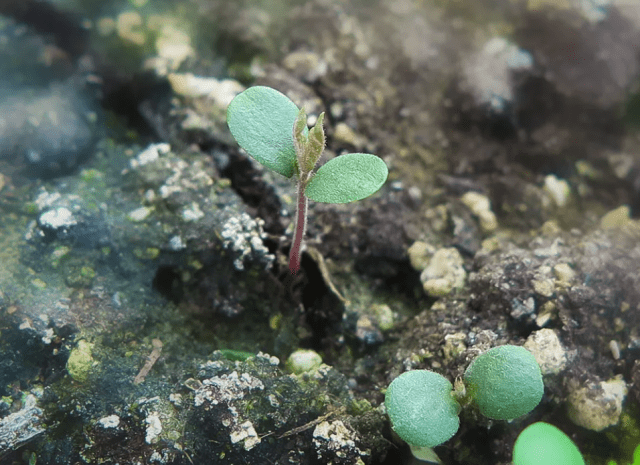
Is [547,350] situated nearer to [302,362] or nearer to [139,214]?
[302,362]

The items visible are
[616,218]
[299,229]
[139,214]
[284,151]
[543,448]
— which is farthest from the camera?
[616,218]

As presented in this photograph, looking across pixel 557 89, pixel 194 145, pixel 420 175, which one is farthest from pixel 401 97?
pixel 194 145

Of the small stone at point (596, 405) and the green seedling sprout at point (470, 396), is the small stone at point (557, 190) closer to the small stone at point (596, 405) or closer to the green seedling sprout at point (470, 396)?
the small stone at point (596, 405)

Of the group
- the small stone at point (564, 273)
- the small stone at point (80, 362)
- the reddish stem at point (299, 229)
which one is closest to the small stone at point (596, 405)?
the small stone at point (564, 273)

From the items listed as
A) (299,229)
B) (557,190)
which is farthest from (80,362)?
(557,190)

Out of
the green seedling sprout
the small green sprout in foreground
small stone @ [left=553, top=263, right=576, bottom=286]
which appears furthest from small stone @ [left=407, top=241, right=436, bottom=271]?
the small green sprout in foreground

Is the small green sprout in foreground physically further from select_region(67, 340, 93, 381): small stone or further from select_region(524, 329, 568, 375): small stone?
select_region(67, 340, 93, 381): small stone

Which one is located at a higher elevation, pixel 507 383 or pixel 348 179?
pixel 348 179
